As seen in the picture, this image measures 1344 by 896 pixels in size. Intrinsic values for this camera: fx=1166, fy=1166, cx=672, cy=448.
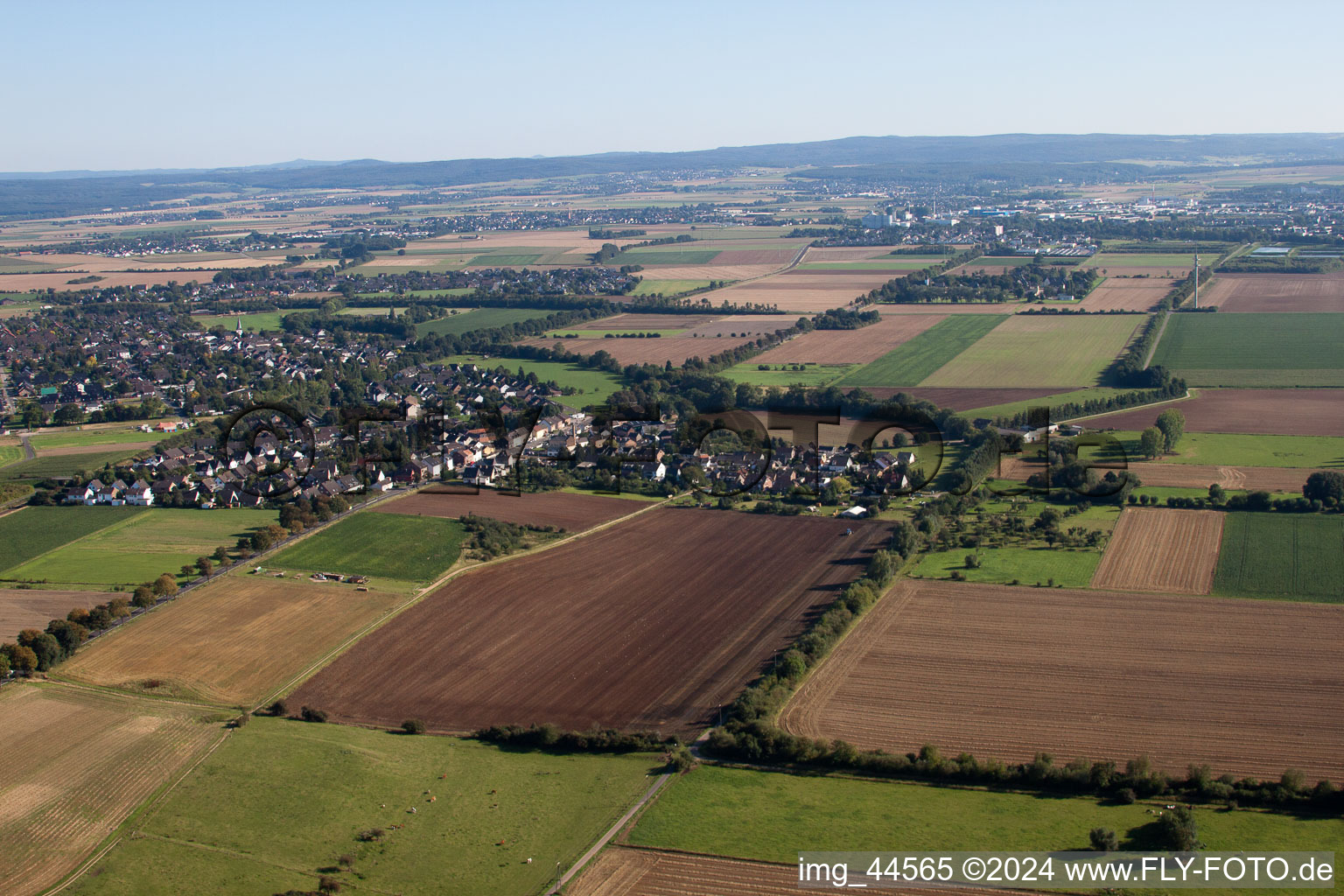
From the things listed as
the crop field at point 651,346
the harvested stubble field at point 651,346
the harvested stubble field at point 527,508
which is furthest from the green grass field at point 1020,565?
the harvested stubble field at point 651,346

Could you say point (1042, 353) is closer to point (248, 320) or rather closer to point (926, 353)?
point (926, 353)

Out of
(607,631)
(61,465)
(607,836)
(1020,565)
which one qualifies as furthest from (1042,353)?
(607,836)

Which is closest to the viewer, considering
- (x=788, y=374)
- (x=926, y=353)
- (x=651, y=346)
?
(x=788, y=374)

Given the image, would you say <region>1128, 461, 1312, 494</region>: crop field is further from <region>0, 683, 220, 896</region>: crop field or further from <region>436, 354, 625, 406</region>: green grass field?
<region>0, 683, 220, 896</region>: crop field

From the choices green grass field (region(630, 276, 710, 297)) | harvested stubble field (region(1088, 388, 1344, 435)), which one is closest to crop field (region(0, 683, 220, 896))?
harvested stubble field (region(1088, 388, 1344, 435))

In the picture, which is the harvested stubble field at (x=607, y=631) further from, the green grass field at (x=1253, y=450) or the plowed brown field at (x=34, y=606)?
the green grass field at (x=1253, y=450)

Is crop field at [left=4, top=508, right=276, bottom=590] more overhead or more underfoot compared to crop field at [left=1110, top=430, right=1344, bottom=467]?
more underfoot

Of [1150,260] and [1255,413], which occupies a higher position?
[1150,260]
